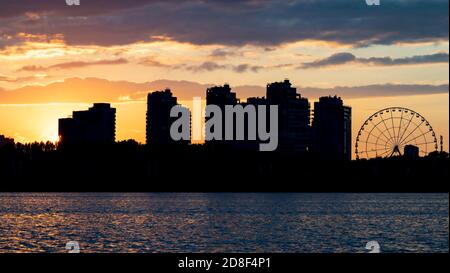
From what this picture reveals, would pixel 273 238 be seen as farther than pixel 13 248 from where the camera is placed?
Yes

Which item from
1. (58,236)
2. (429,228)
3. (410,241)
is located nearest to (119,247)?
(58,236)

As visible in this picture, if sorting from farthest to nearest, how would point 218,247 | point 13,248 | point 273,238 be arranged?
point 273,238 → point 218,247 → point 13,248

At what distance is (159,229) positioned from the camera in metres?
96.7

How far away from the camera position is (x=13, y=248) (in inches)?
2630

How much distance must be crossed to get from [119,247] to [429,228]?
51.7 meters
